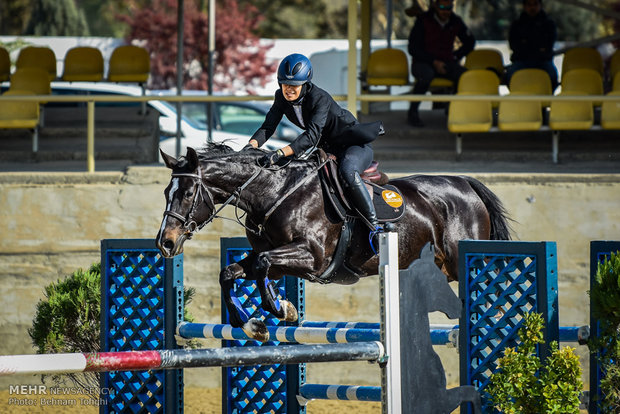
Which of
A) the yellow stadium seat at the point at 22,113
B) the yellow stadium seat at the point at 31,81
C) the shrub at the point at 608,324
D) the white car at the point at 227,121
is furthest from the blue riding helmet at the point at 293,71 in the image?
the white car at the point at 227,121

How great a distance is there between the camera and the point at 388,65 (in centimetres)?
1206

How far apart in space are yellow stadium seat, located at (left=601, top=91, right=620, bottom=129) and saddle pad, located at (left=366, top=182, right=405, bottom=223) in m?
4.08

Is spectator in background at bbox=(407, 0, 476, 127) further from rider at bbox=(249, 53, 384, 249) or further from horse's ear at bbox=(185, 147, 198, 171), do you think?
horse's ear at bbox=(185, 147, 198, 171)

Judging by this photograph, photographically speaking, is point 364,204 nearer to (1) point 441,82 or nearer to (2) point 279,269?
(2) point 279,269

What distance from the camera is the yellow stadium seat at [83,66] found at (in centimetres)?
1237

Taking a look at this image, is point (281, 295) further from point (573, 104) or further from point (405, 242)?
point (573, 104)

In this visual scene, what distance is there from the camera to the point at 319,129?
6.08m

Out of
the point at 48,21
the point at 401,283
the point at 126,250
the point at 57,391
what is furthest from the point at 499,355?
the point at 48,21

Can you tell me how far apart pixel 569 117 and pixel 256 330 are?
5.66 metres

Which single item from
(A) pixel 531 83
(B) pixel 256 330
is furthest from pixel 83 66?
(B) pixel 256 330

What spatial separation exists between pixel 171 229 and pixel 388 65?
6834 millimetres

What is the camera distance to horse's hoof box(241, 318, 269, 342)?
5680 mm

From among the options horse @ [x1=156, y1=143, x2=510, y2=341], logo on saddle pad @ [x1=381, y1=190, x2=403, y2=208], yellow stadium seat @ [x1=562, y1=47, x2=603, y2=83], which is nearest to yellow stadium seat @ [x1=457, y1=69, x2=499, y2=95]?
yellow stadium seat @ [x1=562, y1=47, x2=603, y2=83]

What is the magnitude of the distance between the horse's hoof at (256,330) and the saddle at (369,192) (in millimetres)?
1040
